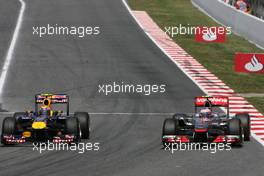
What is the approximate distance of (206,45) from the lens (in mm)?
50094

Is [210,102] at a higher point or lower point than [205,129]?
higher

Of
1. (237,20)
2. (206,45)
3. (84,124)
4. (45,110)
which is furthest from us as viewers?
(237,20)

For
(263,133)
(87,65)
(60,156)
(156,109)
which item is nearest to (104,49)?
(87,65)

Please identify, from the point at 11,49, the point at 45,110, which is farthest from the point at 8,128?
the point at 11,49

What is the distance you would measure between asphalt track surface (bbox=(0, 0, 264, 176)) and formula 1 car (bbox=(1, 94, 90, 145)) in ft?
1.47

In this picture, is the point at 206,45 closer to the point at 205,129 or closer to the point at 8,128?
the point at 205,129

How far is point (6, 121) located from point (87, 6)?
4219 cm

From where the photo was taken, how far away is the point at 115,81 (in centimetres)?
3638

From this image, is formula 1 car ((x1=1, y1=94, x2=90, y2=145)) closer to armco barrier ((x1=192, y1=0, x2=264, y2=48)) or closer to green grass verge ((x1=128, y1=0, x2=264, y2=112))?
green grass verge ((x1=128, y1=0, x2=264, y2=112))

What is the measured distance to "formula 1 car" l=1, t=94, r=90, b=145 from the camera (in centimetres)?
2334
